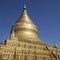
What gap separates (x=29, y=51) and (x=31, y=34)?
9.02 m

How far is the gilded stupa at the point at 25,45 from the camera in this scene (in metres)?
42.7

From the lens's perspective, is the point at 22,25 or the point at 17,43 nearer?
the point at 17,43

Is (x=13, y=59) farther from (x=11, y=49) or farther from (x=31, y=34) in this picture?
(x=31, y=34)

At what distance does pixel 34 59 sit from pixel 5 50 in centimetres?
615

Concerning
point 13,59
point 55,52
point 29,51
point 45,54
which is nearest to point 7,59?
point 13,59

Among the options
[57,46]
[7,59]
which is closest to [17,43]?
[7,59]

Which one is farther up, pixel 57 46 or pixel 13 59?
pixel 57 46

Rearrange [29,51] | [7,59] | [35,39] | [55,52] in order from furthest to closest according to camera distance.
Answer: [35,39], [55,52], [29,51], [7,59]

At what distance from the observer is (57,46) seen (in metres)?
51.2

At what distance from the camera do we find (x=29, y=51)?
44719 mm

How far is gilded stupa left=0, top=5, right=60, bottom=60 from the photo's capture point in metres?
42.7

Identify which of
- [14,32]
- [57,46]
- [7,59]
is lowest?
[7,59]

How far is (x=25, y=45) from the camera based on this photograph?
4731cm

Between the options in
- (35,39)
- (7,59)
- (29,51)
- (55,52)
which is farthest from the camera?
(35,39)
